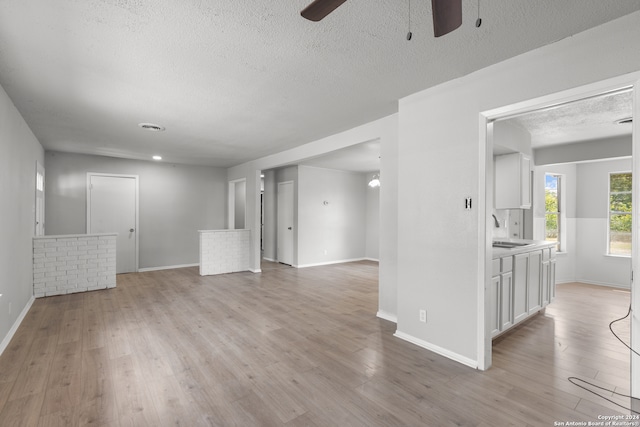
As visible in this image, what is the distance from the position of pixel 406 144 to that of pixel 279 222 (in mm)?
5245

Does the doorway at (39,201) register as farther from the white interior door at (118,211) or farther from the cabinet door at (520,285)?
the cabinet door at (520,285)

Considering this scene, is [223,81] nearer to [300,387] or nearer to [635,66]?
[300,387]

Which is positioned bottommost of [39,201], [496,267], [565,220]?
[496,267]

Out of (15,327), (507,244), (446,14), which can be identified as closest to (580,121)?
(507,244)

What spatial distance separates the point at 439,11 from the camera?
1233 millimetres

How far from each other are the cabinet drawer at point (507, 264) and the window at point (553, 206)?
Result: 3590 mm

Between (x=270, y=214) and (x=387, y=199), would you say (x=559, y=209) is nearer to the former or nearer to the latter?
(x=387, y=199)

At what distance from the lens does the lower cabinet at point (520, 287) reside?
3041mm

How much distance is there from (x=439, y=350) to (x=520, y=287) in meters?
1.36

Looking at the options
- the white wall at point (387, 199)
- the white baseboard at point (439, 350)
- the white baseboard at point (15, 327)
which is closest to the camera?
the white baseboard at point (439, 350)

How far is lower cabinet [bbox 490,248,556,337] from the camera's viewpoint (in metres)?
3.04

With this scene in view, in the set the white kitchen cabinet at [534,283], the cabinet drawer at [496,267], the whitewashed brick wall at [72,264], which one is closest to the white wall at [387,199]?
the cabinet drawer at [496,267]

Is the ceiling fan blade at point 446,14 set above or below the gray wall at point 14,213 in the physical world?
above

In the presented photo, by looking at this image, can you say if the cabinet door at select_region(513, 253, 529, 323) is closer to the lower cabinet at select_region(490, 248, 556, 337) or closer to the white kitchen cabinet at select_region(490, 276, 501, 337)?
the lower cabinet at select_region(490, 248, 556, 337)
